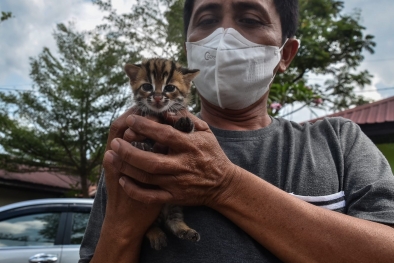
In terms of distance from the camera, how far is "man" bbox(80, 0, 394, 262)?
1.65 meters

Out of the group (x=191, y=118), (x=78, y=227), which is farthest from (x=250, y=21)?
(x=78, y=227)

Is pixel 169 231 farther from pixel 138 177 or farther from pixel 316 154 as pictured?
pixel 316 154

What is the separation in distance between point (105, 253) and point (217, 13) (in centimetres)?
152

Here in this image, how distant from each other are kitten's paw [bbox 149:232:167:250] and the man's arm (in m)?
0.27

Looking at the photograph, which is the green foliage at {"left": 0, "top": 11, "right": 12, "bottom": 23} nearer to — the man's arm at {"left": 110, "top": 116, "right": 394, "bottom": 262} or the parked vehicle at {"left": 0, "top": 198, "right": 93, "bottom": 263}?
the parked vehicle at {"left": 0, "top": 198, "right": 93, "bottom": 263}

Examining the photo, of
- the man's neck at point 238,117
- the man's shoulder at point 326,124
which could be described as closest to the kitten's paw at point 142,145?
the man's neck at point 238,117

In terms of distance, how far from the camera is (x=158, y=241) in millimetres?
1850

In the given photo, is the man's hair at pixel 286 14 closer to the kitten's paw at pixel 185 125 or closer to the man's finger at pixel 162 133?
the kitten's paw at pixel 185 125

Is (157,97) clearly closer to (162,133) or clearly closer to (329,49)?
(162,133)

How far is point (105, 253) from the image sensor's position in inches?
72.6

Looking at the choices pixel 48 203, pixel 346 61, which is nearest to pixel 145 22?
pixel 346 61

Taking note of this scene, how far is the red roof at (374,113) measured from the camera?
733cm

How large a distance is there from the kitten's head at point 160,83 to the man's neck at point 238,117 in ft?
0.59

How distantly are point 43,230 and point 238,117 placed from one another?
5.36m
